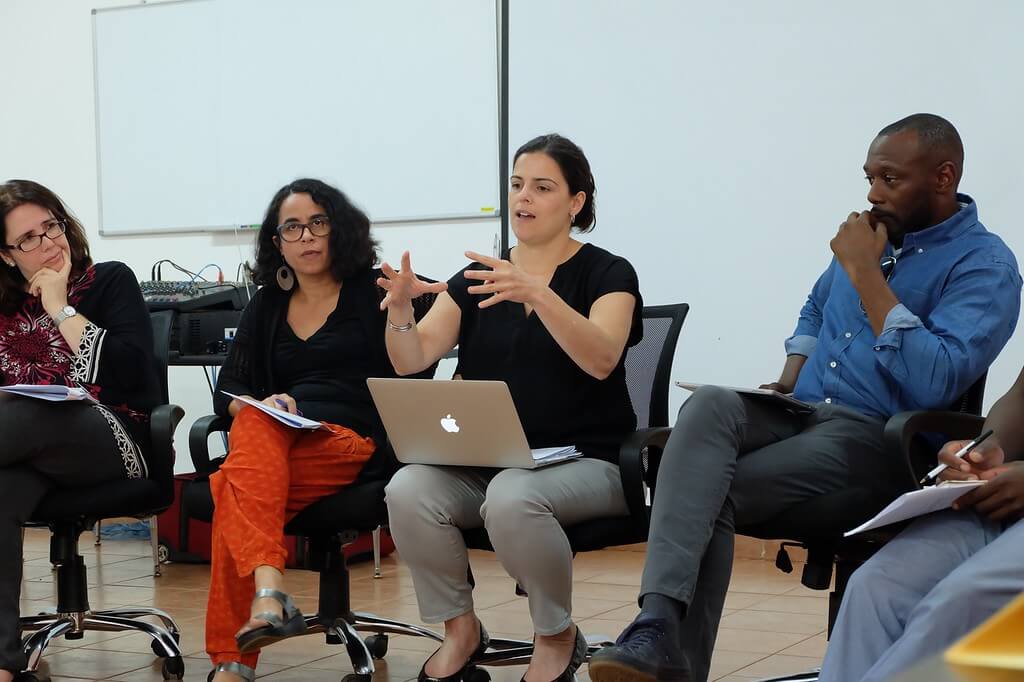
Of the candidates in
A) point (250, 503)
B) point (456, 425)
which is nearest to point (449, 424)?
point (456, 425)

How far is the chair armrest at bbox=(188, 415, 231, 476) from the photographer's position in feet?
8.92

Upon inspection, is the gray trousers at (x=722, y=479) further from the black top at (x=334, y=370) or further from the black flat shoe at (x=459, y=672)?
the black top at (x=334, y=370)

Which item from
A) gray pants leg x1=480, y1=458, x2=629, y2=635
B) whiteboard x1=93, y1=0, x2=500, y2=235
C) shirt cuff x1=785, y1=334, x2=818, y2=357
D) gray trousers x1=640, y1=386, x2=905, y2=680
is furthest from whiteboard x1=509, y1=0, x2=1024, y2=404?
gray pants leg x1=480, y1=458, x2=629, y2=635

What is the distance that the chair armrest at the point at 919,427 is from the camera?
2.11 m

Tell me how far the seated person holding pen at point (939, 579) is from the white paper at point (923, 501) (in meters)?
0.03

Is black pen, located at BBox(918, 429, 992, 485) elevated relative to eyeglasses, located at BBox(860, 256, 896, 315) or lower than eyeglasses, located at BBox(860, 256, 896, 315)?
lower

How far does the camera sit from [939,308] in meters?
2.29

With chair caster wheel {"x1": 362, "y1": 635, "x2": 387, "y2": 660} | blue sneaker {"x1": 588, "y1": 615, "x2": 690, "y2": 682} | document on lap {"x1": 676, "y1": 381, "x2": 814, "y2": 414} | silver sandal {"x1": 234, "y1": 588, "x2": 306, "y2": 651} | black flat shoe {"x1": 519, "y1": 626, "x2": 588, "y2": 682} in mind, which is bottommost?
chair caster wheel {"x1": 362, "y1": 635, "x2": 387, "y2": 660}

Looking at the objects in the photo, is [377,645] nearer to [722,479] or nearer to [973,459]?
[722,479]

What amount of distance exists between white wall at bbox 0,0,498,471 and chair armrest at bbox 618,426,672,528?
3.15 m

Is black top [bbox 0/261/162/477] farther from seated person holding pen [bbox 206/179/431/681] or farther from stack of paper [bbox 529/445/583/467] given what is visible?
stack of paper [bbox 529/445/583/467]

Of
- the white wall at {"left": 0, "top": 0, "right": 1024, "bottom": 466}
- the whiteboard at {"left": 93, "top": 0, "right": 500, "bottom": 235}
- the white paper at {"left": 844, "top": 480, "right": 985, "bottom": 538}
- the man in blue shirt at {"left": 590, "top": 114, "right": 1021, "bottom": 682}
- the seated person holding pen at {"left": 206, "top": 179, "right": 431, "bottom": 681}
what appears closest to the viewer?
the white paper at {"left": 844, "top": 480, "right": 985, "bottom": 538}

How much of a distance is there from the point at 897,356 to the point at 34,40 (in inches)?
186

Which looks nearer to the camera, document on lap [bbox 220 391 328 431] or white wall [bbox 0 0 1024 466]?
document on lap [bbox 220 391 328 431]
